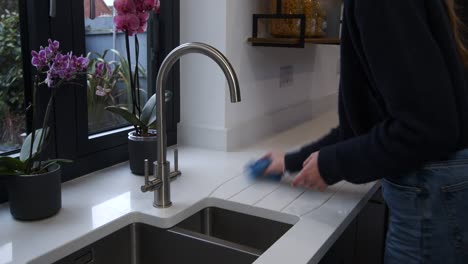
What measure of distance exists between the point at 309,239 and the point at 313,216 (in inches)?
5.2

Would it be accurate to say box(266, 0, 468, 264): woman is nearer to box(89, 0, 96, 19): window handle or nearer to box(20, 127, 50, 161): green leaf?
box(20, 127, 50, 161): green leaf

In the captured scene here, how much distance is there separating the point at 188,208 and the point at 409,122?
1.87ft

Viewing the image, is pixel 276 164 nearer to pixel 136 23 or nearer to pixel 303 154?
pixel 303 154

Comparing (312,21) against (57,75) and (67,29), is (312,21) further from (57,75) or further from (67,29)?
(57,75)

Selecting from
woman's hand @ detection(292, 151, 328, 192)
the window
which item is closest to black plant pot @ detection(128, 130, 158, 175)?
the window

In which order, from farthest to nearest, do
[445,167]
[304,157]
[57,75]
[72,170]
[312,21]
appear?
1. [312,21]
2. [72,170]
3. [304,157]
4. [57,75]
5. [445,167]

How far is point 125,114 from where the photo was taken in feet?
4.47

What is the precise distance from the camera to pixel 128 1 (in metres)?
1.29

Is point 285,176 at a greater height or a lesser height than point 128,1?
lesser

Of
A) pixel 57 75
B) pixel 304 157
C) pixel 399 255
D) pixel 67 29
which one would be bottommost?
pixel 399 255

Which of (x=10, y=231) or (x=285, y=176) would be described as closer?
(x=10, y=231)

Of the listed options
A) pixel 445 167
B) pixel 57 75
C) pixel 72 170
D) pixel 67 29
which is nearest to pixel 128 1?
pixel 67 29

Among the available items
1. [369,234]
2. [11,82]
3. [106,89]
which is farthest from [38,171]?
[369,234]

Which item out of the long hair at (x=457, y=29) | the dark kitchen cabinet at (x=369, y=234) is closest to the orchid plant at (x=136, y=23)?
the dark kitchen cabinet at (x=369, y=234)
